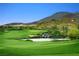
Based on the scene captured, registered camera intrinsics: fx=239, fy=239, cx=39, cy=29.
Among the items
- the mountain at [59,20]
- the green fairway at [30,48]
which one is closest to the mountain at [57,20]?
the mountain at [59,20]

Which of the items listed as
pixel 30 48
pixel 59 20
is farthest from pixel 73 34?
pixel 30 48

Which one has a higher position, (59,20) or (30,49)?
(59,20)

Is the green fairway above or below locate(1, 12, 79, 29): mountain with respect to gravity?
below

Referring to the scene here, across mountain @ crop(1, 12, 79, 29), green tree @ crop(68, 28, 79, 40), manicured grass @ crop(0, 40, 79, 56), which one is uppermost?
mountain @ crop(1, 12, 79, 29)

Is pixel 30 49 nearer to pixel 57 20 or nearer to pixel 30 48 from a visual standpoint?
pixel 30 48

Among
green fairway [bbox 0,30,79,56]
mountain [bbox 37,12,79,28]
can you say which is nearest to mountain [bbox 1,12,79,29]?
mountain [bbox 37,12,79,28]

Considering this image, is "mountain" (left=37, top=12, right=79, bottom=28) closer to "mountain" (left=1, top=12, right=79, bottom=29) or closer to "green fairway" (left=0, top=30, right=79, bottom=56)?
"mountain" (left=1, top=12, right=79, bottom=29)

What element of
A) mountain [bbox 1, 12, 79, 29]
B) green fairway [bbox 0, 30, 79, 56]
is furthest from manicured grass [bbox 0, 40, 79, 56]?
mountain [bbox 1, 12, 79, 29]

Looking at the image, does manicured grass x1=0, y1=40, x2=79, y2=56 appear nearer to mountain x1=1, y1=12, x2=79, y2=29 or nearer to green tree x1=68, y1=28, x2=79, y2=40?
green tree x1=68, y1=28, x2=79, y2=40

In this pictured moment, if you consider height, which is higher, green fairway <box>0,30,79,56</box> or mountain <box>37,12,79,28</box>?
mountain <box>37,12,79,28</box>

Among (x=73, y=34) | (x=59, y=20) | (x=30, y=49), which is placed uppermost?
(x=59, y=20)

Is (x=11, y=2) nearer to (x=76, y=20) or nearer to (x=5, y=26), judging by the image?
(x=5, y=26)

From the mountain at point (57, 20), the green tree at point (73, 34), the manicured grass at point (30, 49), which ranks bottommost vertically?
the manicured grass at point (30, 49)

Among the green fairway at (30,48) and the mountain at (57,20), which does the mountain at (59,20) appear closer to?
the mountain at (57,20)
